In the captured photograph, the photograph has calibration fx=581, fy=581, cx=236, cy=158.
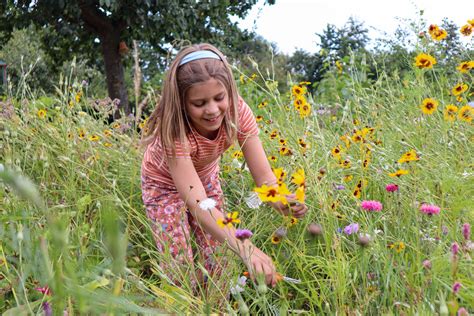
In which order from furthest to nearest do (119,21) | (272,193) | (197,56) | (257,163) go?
(119,21), (257,163), (197,56), (272,193)

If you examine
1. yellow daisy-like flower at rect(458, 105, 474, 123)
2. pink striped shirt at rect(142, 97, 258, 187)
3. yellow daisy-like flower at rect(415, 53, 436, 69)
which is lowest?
pink striped shirt at rect(142, 97, 258, 187)

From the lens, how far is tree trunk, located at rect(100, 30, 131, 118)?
8656mm

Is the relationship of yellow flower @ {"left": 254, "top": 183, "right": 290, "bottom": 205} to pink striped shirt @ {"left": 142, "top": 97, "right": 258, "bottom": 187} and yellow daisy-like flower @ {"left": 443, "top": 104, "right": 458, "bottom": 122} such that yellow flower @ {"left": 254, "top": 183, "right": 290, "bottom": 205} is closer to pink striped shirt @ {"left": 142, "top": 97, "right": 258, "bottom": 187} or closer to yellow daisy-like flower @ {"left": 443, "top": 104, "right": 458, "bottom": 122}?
pink striped shirt @ {"left": 142, "top": 97, "right": 258, "bottom": 187}

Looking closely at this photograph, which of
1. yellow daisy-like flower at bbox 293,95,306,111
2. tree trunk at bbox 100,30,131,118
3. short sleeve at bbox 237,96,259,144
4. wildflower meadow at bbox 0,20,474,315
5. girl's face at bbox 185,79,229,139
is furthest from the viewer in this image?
tree trunk at bbox 100,30,131,118

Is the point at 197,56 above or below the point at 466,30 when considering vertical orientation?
below

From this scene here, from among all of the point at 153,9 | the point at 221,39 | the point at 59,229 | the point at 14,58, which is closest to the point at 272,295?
the point at 59,229

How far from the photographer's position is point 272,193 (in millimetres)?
1175

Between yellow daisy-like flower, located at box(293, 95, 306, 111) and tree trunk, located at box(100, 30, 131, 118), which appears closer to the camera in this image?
yellow daisy-like flower, located at box(293, 95, 306, 111)

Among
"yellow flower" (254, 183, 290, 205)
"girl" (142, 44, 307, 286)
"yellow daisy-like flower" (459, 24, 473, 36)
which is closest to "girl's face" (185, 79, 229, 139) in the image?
"girl" (142, 44, 307, 286)

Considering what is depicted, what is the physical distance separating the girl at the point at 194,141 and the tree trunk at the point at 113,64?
21.8ft

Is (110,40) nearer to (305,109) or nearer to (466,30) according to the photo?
(466,30)

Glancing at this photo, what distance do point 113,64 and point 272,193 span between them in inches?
313

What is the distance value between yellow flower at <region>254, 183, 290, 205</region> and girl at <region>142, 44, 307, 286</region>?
0.46 m

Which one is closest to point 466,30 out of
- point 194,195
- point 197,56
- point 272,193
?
point 197,56
